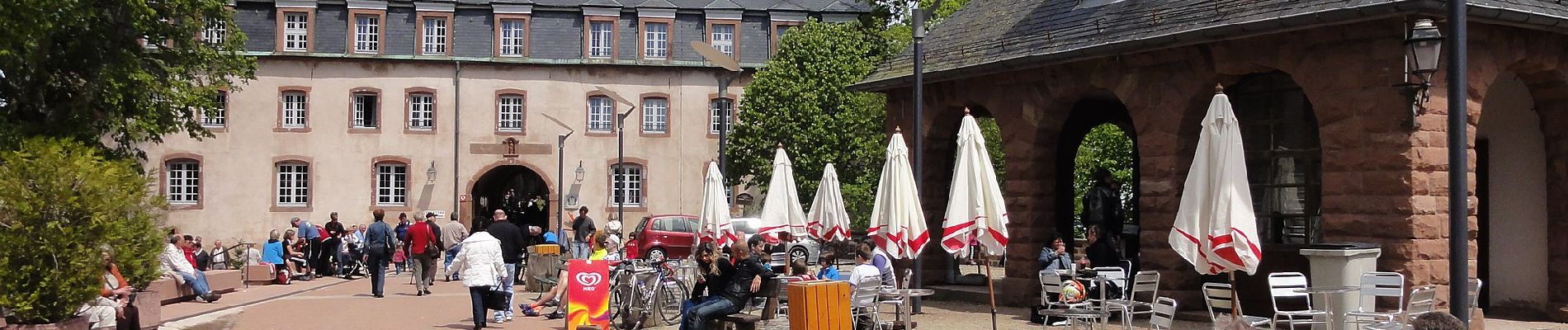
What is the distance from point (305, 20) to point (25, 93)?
16.8m

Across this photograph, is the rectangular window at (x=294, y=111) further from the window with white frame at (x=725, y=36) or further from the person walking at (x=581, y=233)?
the person walking at (x=581, y=233)

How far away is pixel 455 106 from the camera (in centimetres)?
4275

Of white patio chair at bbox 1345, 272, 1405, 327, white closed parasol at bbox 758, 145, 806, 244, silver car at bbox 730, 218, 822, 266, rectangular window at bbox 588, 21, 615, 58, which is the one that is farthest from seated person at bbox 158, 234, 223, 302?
rectangular window at bbox 588, 21, 615, 58

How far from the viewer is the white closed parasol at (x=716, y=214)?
19719mm

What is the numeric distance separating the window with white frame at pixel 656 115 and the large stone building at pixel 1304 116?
23815mm

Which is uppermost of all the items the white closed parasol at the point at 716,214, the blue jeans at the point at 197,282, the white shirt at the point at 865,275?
the white closed parasol at the point at 716,214

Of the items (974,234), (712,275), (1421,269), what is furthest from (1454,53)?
(712,275)

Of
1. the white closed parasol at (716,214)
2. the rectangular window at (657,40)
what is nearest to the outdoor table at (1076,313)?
the white closed parasol at (716,214)

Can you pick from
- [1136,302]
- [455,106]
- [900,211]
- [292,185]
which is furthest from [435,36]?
[1136,302]

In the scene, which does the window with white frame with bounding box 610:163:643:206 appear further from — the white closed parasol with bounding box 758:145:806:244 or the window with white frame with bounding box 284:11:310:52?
the white closed parasol with bounding box 758:145:806:244

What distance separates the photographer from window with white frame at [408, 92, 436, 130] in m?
42.7

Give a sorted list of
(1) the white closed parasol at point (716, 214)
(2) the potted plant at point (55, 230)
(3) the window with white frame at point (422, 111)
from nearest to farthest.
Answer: (2) the potted plant at point (55, 230)
(1) the white closed parasol at point (716, 214)
(3) the window with white frame at point (422, 111)

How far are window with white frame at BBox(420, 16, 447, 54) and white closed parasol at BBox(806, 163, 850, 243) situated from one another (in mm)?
26094

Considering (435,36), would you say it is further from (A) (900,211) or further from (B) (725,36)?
(A) (900,211)
